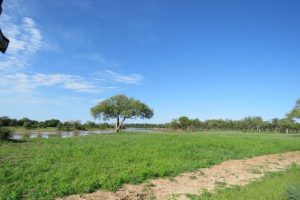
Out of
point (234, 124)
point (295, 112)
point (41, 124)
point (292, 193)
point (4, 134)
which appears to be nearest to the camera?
point (292, 193)

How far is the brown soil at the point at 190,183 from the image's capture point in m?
10.0

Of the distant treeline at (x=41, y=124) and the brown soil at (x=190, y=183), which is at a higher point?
the distant treeline at (x=41, y=124)

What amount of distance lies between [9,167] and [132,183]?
563cm

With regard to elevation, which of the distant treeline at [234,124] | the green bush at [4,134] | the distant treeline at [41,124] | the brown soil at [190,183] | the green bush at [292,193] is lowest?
the brown soil at [190,183]

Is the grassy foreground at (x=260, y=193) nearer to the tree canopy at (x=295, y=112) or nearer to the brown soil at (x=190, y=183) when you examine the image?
the brown soil at (x=190, y=183)

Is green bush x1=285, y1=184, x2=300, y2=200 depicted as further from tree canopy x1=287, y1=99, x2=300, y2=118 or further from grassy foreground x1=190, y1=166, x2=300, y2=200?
tree canopy x1=287, y1=99, x2=300, y2=118

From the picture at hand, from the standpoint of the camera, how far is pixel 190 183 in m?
12.5

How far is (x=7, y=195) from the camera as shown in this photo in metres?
8.84

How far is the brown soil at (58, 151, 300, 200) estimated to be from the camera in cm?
1005

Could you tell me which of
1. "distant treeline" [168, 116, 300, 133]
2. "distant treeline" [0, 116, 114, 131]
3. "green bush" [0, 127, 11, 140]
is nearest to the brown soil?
"green bush" [0, 127, 11, 140]

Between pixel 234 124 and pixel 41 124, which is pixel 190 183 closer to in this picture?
pixel 41 124

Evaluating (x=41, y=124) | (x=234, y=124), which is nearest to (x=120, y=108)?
(x=41, y=124)

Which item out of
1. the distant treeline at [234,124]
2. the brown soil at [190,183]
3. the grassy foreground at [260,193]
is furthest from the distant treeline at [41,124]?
the grassy foreground at [260,193]

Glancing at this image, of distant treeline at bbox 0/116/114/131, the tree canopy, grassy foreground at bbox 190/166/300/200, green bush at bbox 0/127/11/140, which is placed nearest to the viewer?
grassy foreground at bbox 190/166/300/200
